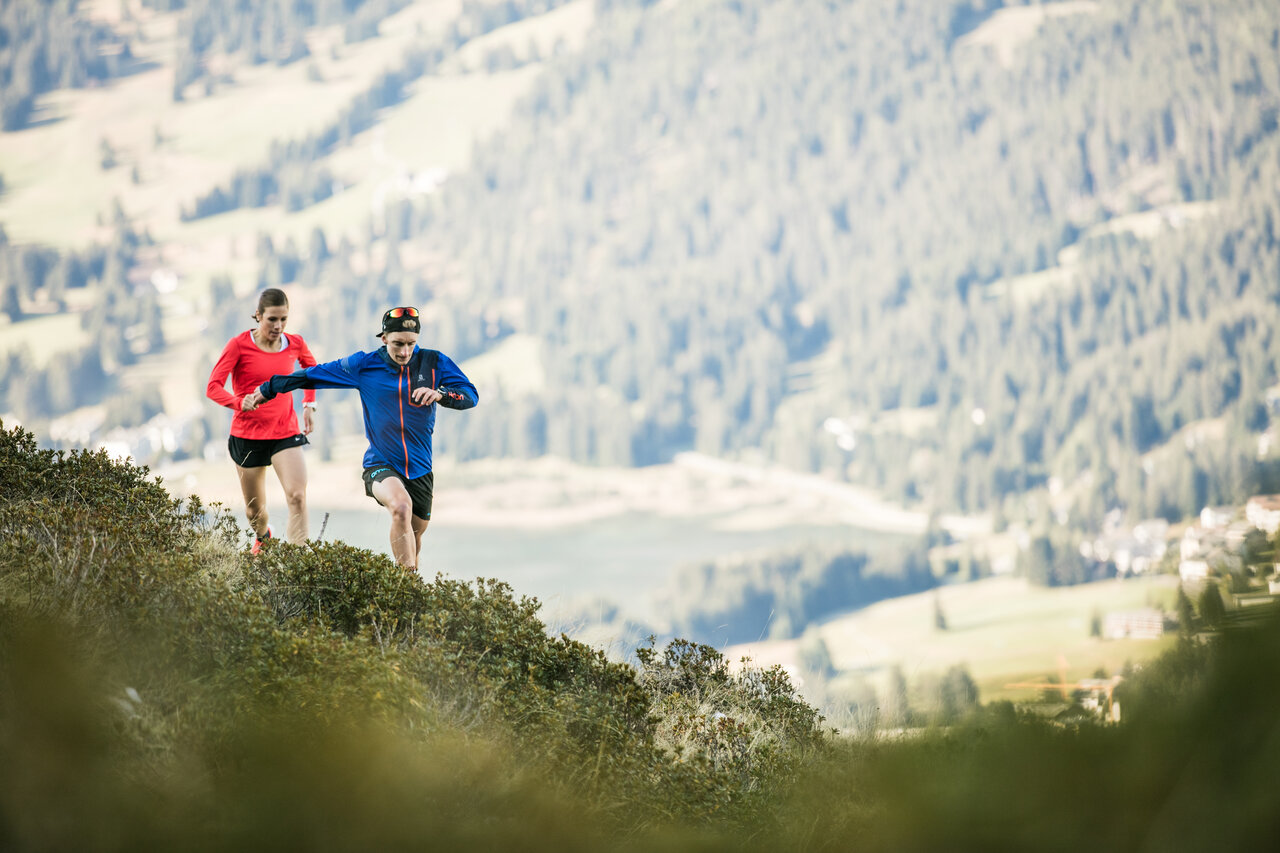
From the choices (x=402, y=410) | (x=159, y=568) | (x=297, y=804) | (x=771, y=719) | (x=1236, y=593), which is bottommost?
(x=771, y=719)

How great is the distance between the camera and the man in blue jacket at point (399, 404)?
8.86 metres

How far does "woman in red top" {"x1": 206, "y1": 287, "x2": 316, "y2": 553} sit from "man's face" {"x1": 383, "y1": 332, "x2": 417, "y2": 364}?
1209 millimetres

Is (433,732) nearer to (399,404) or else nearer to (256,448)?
(399,404)

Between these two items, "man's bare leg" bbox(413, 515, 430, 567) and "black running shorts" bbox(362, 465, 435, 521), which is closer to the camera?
"black running shorts" bbox(362, 465, 435, 521)

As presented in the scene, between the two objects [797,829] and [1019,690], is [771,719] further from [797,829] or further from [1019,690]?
[1019,690]

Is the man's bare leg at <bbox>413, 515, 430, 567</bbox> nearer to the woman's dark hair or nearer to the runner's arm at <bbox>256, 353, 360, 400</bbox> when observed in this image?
the runner's arm at <bbox>256, 353, 360, 400</bbox>

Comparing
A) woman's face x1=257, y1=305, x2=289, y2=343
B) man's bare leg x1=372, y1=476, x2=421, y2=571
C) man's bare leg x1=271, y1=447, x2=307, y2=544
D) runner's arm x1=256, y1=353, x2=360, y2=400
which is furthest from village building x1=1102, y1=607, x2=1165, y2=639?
man's bare leg x1=271, y1=447, x2=307, y2=544

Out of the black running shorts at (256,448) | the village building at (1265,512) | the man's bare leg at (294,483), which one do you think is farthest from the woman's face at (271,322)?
the village building at (1265,512)

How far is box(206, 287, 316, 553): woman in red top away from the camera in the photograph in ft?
31.2

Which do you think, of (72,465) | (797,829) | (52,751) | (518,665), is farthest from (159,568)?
(797,829)

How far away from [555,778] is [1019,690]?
4125 mm

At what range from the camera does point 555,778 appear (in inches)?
204

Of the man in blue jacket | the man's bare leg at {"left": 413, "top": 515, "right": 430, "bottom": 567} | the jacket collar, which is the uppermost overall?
the jacket collar

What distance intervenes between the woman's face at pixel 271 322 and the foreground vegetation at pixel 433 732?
1.65 m
